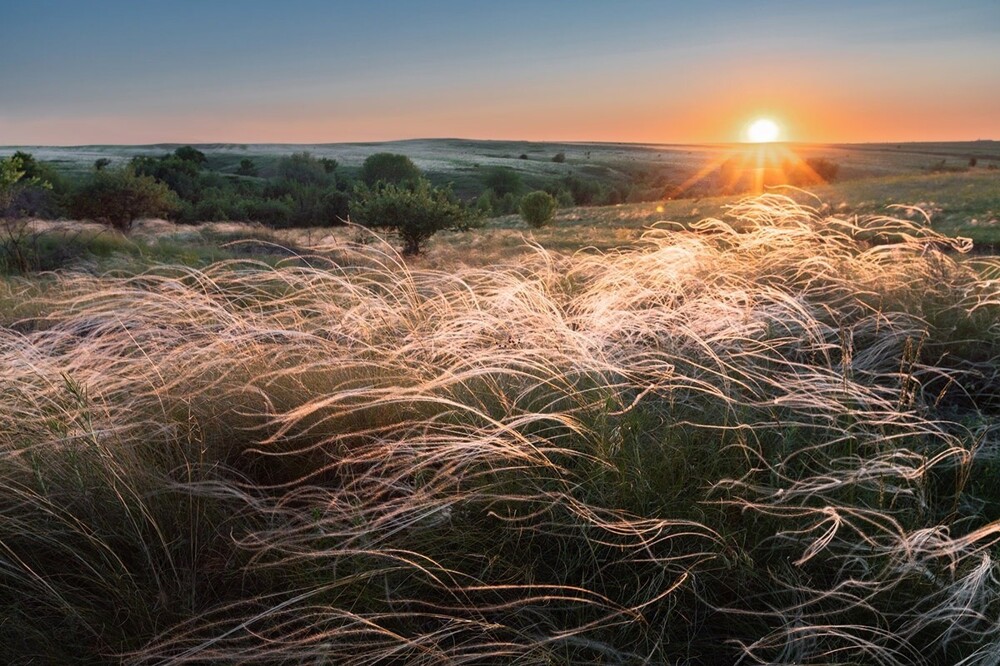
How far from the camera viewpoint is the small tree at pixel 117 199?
814 inches

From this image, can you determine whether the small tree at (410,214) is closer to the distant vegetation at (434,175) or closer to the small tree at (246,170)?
the distant vegetation at (434,175)

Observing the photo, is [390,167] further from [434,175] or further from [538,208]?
[538,208]

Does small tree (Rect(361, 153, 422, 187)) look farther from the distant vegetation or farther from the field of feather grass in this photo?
the field of feather grass

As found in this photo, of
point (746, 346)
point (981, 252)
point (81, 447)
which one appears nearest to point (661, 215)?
point (981, 252)

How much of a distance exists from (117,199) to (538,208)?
613 inches

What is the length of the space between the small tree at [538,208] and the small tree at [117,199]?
14020mm

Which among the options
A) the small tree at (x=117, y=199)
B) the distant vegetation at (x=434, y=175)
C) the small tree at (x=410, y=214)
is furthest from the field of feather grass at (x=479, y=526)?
the small tree at (x=117, y=199)

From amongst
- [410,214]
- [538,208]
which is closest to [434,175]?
[538,208]

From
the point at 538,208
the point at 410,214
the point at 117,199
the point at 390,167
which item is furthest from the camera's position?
the point at 390,167

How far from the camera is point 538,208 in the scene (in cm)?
2952

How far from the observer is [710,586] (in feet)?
7.04

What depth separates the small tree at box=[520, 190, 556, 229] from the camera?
1155 inches

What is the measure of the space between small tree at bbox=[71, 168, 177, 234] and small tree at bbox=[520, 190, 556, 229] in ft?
46.0

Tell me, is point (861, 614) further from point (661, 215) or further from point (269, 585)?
point (661, 215)
